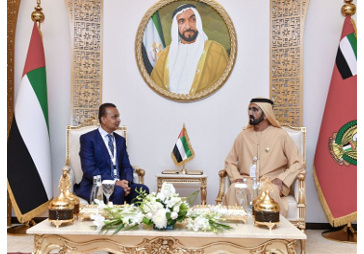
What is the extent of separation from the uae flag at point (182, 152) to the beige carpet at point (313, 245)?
1617 millimetres

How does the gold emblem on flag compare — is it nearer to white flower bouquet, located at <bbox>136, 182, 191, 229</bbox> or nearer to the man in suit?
the man in suit

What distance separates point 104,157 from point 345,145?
2.62 m

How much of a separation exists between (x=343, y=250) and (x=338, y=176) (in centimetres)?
79

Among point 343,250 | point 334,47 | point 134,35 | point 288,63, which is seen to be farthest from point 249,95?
point 343,250

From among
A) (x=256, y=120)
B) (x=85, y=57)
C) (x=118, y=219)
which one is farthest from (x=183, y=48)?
(x=118, y=219)

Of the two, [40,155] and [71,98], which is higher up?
[71,98]

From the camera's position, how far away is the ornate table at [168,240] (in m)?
2.27

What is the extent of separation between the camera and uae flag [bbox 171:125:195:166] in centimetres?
447

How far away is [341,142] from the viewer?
4207 millimetres

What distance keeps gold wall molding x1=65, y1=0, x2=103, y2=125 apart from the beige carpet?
4.89 feet

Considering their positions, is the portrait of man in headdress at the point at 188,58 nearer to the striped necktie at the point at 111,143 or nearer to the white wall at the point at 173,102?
the white wall at the point at 173,102

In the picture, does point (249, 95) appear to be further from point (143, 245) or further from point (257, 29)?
point (143, 245)

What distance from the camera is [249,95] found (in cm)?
480

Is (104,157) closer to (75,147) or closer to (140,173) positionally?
(140,173)
